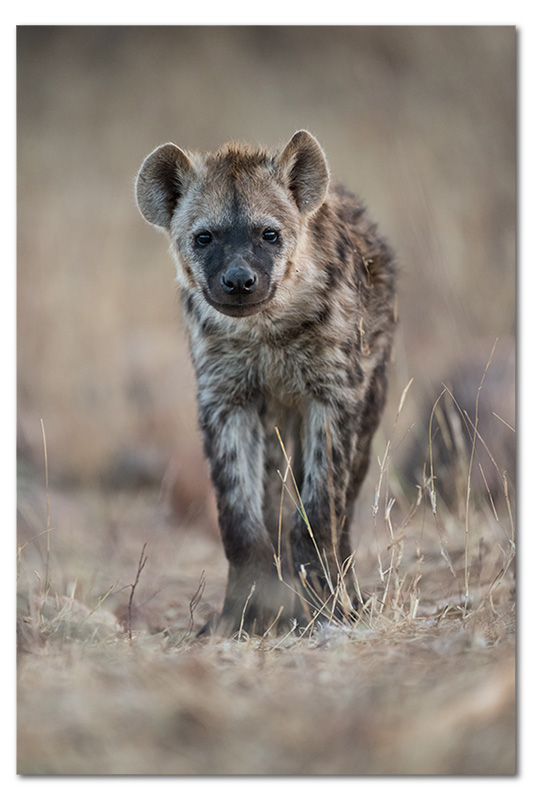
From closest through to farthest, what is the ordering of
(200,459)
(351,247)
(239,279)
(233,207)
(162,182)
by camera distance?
(239,279), (233,207), (162,182), (351,247), (200,459)

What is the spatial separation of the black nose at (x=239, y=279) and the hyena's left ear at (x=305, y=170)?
1.36ft

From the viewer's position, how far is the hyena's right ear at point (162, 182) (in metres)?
3.25

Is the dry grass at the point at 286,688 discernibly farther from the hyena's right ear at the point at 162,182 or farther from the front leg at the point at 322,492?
the hyena's right ear at the point at 162,182

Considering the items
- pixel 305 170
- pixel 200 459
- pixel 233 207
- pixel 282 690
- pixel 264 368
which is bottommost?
pixel 282 690

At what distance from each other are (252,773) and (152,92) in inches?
104

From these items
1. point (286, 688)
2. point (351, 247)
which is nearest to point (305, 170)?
point (351, 247)

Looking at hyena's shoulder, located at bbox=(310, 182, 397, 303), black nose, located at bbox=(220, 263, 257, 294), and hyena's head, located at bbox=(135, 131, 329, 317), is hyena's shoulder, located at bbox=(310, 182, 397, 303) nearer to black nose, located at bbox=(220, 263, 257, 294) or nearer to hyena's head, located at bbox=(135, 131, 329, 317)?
hyena's head, located at bbox=(135, 131, 329, 317)

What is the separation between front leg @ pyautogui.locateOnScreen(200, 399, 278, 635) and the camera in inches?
133

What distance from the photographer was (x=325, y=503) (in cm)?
337

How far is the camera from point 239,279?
3002mm

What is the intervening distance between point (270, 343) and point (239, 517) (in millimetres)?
615

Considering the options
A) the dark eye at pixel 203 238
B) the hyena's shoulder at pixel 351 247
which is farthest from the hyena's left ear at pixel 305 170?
the dark eye at pixel 203 238

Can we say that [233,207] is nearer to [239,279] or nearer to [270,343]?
[239,279]
